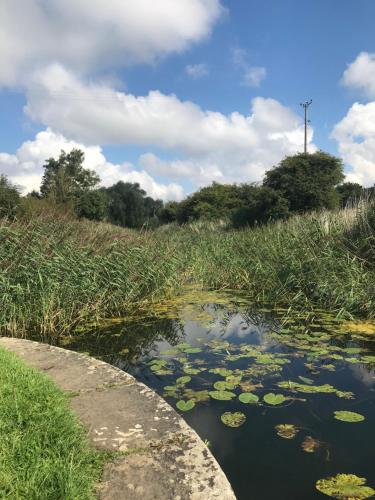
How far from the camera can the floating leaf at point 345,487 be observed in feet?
7.45

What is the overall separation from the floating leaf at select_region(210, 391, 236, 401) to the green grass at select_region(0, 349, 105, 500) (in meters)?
1.34

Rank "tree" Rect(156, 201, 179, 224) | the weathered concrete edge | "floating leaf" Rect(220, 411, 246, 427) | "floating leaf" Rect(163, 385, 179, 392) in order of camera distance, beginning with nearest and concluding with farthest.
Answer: the weathered concrete edge < "floating leaf" Rect(220, 411, 246, 427) < "floating leaf" Rect(163, 385, 179, 392) < "tree" Rect(156, 201, 179, 224)

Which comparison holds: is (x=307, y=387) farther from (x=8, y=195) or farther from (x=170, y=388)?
(x=8, y=195)

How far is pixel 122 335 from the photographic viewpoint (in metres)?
5.62

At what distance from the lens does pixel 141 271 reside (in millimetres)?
7125

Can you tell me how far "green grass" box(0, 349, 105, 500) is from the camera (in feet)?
6.05

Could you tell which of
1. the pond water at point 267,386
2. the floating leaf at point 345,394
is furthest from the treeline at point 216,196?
the floating leaf at point 345,394

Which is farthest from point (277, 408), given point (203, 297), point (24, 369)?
point (203, 297)

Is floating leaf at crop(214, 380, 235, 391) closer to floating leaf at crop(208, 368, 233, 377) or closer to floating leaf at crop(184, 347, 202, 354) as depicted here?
floating leaf at crop(208, 368, 233, 377)

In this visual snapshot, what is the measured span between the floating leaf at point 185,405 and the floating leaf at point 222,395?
8.5 inches

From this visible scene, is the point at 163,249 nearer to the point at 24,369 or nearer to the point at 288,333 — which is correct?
the point at 288,333

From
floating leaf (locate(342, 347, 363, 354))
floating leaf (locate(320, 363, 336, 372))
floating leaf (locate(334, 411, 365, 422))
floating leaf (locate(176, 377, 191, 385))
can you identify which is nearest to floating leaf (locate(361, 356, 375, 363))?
floating leaf (locate(342, 347, 363, 354))

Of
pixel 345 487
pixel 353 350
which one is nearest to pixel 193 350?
pixel 353 350

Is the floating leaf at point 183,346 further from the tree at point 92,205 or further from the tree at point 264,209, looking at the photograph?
the tree at point 92,205
